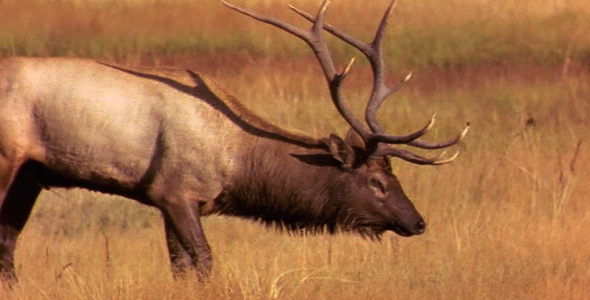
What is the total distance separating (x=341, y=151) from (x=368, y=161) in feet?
0.44

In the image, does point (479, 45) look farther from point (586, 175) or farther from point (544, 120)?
point (586, 175)

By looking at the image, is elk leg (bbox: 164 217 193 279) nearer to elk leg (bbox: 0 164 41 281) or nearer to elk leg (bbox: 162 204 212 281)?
elk leg (bbox: 162 204 212 281)

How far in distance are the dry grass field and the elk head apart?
0.79 ft

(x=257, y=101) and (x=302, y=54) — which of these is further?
(x=302, y=54)

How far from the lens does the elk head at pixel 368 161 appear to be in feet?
27.9

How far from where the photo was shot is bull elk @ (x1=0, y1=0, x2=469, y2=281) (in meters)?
8.32

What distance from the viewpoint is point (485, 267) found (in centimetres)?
866

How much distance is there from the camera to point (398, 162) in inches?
440

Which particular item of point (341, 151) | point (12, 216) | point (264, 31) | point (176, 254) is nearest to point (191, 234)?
point (176, 254)

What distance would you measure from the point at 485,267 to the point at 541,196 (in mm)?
1855

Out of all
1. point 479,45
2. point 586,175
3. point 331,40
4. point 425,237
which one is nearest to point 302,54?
point 331,40

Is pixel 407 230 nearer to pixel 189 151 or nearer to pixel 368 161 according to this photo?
pixel 368 161

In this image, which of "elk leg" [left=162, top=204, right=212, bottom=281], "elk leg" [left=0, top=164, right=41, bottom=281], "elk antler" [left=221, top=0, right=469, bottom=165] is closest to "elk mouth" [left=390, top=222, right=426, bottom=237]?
"elk antler" [left=221, top=0, right=469, bottom=165]

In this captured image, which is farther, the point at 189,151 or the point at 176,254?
the point at 176,254
